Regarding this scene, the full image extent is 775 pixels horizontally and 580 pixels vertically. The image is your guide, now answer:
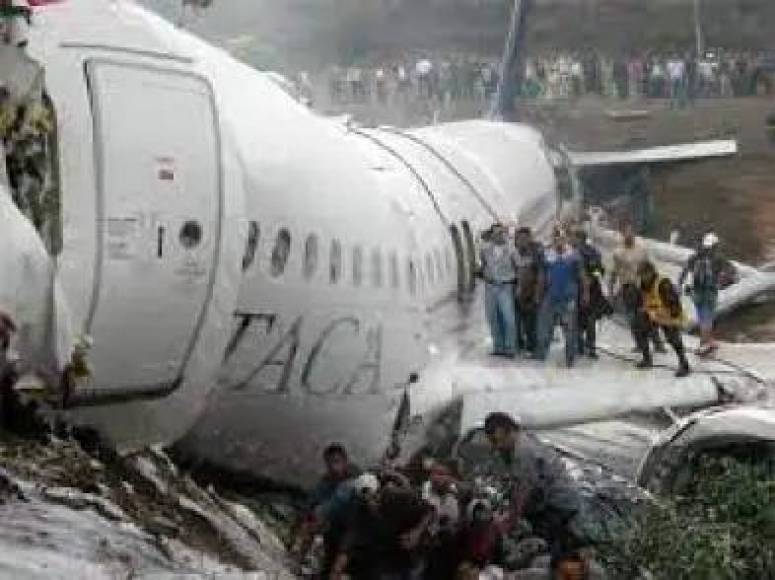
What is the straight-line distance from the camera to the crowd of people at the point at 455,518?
27.0 feet

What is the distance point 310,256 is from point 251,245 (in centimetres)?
70

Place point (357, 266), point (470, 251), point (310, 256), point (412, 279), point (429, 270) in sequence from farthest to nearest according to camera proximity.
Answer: point (470, 251)
point (429, 270)
point (412, 279)
point (357, 266)
point (310, 256)

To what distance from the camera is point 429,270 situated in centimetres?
1455

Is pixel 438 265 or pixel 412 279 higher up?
pixel 412 279

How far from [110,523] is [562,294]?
9.28 m

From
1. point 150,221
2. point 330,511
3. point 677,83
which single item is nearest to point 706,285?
point 330,511

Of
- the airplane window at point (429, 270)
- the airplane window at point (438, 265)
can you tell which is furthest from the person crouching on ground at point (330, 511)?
the airplane window at point (438, 265)

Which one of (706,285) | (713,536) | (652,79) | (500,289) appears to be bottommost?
(713,536)

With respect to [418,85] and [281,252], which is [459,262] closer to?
[281,252]

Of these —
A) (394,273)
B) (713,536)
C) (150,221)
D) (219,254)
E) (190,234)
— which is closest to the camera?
(150,221)

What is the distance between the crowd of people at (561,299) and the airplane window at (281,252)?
18.6ft

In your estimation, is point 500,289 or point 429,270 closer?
point 429,270

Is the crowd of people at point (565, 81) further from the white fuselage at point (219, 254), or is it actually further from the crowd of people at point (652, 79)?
the white fuselage at point (219, 254)

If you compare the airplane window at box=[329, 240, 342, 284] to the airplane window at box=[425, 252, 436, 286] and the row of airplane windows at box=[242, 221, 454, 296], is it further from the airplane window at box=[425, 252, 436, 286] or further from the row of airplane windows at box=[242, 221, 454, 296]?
the airplane window at box=[425, 252, 436, 286]
